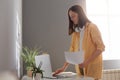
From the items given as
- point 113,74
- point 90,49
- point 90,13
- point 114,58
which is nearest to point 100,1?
point 90,13

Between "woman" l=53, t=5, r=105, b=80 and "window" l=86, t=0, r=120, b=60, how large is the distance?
5.92 feet

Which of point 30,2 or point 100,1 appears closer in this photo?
point 30,2

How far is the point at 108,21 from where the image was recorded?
395cm

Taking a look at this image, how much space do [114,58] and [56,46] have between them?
3.69 feet

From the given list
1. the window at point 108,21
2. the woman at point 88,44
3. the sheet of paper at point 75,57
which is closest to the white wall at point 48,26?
the window at point 108,21

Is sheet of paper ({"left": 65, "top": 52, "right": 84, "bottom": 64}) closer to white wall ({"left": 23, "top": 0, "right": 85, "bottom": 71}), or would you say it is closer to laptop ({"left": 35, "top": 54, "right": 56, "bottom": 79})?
laptop ({"left": 35, "top": 54, "right": 56, "bottom": 79})

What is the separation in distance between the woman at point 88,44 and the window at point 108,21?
1804mm

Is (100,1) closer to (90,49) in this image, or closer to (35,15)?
(35,15)

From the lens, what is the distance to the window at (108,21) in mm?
3910

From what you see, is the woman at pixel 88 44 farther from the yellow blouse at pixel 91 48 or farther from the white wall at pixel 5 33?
the white wall at pixel 5 33

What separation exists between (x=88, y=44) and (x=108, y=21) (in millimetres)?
2034

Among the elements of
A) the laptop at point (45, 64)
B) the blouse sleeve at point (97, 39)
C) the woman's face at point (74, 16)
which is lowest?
the laptop at point (45, 64)

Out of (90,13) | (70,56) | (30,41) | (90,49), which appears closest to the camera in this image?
(70,56)

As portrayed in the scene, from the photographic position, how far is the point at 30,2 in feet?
11.4
